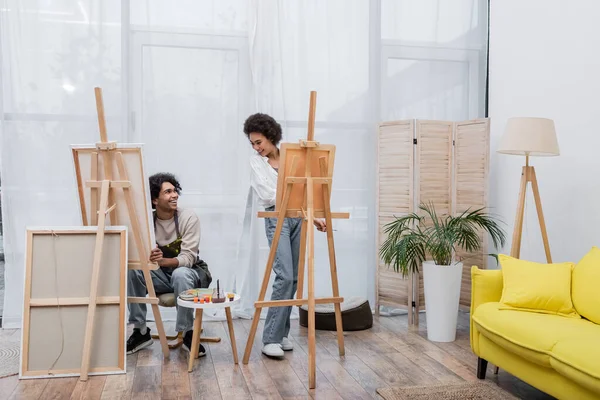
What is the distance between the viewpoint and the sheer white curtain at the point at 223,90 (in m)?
4.40

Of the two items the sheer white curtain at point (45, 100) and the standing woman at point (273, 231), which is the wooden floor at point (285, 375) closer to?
the standing woman at point (273, 231)

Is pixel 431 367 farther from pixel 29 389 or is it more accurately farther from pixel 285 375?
pixel 29 389

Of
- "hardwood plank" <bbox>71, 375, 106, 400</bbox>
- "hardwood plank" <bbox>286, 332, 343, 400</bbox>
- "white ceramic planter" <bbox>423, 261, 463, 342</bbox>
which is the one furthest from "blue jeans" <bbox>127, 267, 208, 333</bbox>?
"white ceramic planter" <bbox>423, 261, 463, 342</bbox>

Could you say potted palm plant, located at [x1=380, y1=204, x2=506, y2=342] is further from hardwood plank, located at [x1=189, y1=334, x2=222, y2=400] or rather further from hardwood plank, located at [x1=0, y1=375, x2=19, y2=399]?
hardwood plank, located at [x1=0, y1=375, x2=19, y2=399]

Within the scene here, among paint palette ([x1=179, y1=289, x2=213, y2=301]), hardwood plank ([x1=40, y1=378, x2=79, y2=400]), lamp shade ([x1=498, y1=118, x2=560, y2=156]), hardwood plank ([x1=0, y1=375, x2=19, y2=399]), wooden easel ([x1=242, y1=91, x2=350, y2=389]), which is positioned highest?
lamp shade ([x1=498, y1=118, x2=560, y2=156])

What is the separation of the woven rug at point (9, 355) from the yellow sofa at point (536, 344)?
2.56 meters

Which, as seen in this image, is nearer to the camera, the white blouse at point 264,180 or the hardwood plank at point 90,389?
the hardwood plank at point 90,389

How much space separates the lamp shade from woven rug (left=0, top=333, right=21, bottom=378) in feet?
10.4

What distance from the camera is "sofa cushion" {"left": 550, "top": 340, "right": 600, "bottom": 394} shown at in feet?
7.72

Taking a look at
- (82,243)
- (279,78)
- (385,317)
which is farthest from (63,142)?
(385,317)

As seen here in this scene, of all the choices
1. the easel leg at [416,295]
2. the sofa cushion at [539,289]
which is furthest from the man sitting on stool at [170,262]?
the sofa cushion at [539,289]

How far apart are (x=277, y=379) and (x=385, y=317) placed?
176cm

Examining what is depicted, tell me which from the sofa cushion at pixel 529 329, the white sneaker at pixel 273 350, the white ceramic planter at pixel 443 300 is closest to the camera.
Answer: the sofa cushion at pixel 529 329

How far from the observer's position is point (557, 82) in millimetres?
4180
